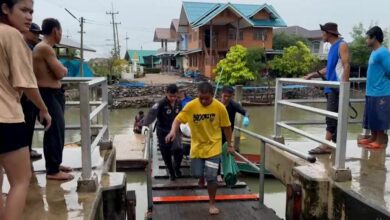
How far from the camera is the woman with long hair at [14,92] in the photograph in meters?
2.33

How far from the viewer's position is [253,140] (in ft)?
54.4

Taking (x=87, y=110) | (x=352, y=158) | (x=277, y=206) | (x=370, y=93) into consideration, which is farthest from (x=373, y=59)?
(x=277, y=206)

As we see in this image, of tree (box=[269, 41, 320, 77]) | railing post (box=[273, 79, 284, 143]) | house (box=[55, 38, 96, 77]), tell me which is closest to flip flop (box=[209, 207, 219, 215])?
railing post (box=[273, 79, 284, 143])

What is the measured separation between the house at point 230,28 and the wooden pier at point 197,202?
29359 millimetres

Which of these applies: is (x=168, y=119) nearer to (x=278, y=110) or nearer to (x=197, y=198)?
(x=197, y=198)

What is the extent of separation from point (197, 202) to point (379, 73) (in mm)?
2818

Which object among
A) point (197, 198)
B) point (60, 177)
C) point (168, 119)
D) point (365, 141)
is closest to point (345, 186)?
point (365, 141)

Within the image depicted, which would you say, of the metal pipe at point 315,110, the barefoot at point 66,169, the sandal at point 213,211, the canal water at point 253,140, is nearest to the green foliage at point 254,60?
the canal water at point 253,140

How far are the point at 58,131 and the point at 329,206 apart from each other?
107 inches

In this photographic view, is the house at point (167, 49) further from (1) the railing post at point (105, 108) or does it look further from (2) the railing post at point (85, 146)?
(2) the railing post at point (85, 146)

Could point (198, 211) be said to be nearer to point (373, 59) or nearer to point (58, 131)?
point (58, 131)

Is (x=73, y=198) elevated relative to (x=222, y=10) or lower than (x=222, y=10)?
lower

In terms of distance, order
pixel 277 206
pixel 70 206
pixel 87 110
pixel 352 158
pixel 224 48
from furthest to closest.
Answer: pixel 224 48
pixel 277 206
pixel 352 158
pixel 87 110
pixel 70 206

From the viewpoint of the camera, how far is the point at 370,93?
16.5 feet
